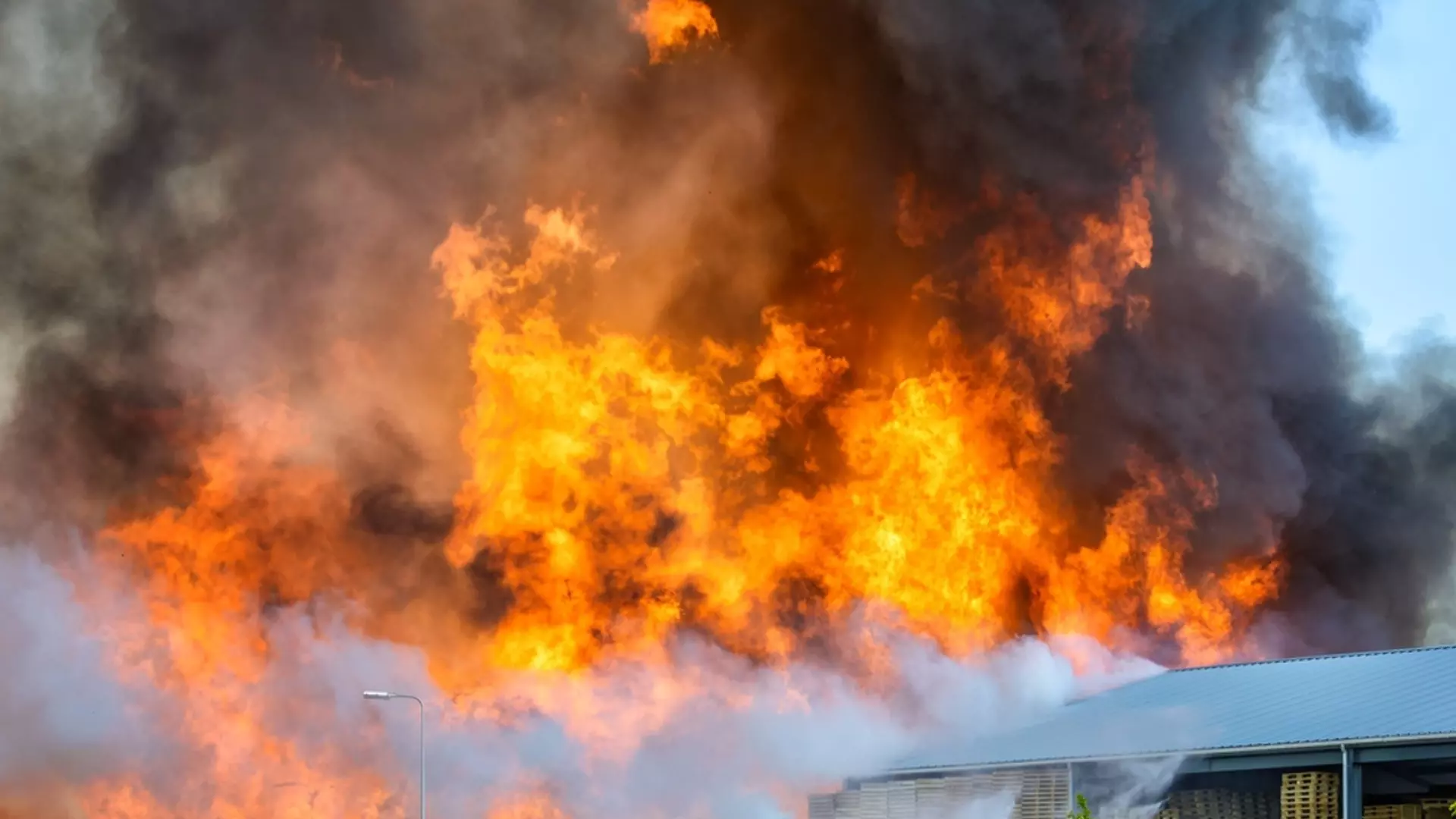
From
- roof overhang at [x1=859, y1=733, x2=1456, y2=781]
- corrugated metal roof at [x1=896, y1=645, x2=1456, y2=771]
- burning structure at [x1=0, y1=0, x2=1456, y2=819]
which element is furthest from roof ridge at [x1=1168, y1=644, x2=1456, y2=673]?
roof overhang at [x1=859, y1=733, x2=1456, y2=781]

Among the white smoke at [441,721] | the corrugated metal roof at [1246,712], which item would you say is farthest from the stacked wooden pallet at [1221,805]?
the white smoke at [441,721]

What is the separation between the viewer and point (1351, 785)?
3575cm

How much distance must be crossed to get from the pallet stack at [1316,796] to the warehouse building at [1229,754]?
0.03m

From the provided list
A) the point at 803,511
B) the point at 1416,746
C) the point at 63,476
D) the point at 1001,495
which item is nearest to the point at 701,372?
the point at 803,511

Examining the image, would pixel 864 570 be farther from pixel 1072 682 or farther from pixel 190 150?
pixel 190 150

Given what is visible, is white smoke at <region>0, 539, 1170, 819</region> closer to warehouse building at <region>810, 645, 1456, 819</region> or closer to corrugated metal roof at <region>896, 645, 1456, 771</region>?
warehouse building at <region>810, 645, 1456, 819</region>

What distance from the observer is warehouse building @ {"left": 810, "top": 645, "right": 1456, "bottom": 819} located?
1426 inches

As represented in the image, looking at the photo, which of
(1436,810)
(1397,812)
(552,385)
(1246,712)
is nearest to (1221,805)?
(1246,712)

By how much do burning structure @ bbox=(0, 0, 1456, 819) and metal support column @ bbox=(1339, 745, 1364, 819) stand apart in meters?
12.2

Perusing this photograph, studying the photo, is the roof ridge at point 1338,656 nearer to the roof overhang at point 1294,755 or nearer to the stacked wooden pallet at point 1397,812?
the stacked wooden pallet at point 1397,812

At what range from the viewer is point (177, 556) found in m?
45.5

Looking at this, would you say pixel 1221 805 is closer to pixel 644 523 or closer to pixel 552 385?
pixel 644 523

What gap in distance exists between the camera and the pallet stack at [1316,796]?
36.9 meters

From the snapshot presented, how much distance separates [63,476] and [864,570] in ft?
69.1
